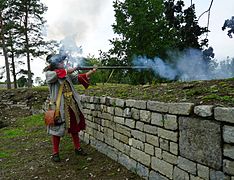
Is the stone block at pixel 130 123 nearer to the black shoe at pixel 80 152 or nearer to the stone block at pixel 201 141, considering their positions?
the stone block at pixel 201 141

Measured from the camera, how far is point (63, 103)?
20.5 feet

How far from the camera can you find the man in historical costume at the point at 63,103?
20.3 ft

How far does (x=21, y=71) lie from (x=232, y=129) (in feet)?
94.9

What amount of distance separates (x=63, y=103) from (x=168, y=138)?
275cm

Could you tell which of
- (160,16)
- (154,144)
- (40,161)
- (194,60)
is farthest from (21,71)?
(154,144)

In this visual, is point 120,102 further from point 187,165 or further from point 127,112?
point 187,165

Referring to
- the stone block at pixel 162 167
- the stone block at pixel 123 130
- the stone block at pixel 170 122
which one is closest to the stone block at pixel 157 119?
the stone block at pixel 170 122

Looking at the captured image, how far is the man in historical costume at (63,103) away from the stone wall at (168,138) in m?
0.50

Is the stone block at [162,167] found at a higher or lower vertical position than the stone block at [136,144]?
lower

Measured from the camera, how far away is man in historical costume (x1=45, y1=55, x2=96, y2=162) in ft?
20.3

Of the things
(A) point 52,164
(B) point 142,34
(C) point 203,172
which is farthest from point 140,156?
(B) point 142,34

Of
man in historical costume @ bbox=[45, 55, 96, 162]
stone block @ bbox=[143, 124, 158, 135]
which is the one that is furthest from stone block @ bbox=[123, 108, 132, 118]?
man in historical costume @ bbox=[45, 55, 96, 162]

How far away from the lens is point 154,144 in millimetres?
4512

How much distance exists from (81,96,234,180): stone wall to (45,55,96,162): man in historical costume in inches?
19.8
